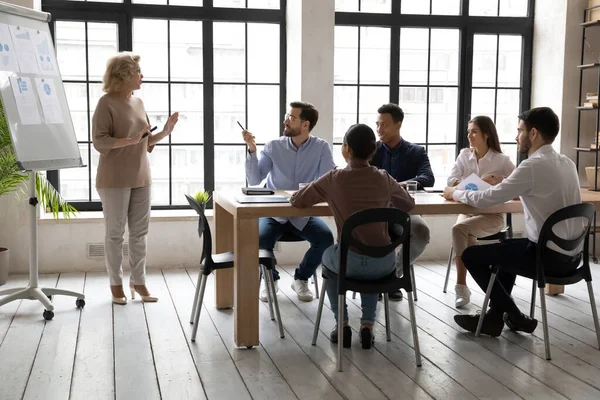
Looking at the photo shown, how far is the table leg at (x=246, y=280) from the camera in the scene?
12.1 ft

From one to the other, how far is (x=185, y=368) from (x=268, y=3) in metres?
3.62

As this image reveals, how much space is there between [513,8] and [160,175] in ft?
11.3

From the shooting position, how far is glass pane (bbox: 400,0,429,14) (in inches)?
246

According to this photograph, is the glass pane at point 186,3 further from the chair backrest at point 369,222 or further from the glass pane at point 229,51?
the chair backrest at point 369,222

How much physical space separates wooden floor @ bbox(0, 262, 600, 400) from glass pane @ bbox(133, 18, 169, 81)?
80.9 inches

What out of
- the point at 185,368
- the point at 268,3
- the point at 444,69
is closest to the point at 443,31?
the point at 444,69

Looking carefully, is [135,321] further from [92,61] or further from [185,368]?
[92,61]

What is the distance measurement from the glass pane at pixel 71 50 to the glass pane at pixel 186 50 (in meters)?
0.70

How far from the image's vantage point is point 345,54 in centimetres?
617

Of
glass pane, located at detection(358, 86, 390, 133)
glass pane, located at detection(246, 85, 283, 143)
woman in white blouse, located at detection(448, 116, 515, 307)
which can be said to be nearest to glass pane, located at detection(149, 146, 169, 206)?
glass pane, located at detection(246, 85, 283, 143)

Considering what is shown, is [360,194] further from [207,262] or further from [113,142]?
[113,142]

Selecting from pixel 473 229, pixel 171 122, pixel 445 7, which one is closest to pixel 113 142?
pixel 171 122

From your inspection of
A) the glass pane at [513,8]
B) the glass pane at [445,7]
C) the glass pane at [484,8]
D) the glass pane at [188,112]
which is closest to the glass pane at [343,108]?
the glass pane at [445,7]

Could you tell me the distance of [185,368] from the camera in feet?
11.2
